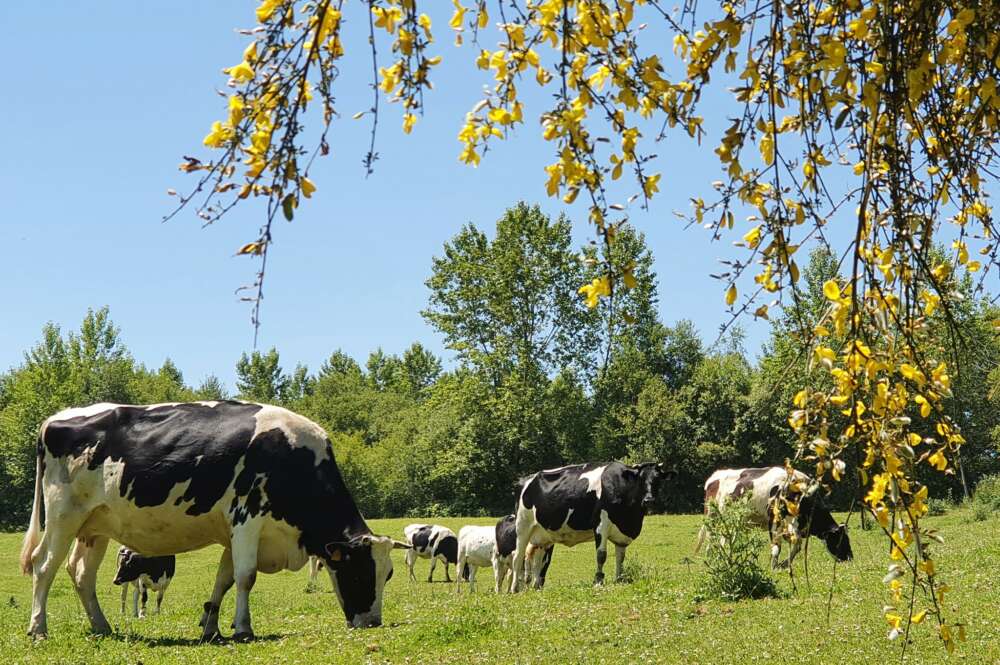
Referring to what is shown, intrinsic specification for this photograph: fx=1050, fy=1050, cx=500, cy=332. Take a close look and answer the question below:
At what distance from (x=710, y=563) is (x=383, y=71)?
12.4 metres

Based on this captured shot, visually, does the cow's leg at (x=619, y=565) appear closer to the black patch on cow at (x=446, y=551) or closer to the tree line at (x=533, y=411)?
the black patch on cow at (x=446, y=551)

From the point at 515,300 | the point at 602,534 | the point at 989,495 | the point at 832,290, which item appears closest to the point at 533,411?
the point at 515,300

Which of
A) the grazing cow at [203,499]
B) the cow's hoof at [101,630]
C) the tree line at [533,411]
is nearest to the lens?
the grazing cow at [203,499]

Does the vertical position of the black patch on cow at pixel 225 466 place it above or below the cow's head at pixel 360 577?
above

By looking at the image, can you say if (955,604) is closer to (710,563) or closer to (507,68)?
(710,563)

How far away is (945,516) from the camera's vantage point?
3878 cm

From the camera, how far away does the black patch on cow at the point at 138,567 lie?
801 inches

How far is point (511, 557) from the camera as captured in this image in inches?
1029

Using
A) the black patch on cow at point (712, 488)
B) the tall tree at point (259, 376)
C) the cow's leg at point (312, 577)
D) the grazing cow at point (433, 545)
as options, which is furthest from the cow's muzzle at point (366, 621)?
the tall tree at point (259, 376)

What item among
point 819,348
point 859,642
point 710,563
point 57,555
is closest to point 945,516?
point 710,563

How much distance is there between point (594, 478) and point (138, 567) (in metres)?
9.50

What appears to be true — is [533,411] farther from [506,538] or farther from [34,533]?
[34,533]

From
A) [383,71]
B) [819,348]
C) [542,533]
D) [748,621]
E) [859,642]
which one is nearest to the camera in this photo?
Answer: [819,348]

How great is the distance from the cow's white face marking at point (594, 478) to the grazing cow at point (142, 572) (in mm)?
Answer: 8696
